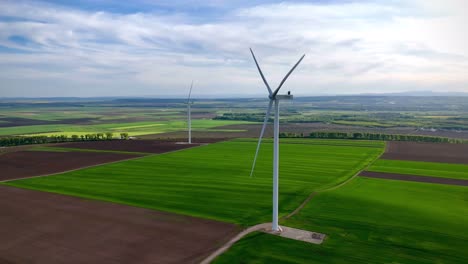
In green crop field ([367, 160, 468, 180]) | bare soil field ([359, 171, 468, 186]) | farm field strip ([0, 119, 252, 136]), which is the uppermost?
farm field strip ([0, 119, 252, 136])

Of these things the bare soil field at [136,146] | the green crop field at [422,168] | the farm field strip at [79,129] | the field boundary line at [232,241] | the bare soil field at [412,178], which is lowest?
the field boundary line at [232,241]

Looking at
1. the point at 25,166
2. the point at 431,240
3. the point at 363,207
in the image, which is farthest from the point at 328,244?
the point at 25,166

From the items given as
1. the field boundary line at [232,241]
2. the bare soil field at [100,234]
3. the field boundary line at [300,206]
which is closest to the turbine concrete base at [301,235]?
the field boundary line at [232,241]

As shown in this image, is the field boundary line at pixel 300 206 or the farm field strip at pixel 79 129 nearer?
the field boundary line at pixel 300 206

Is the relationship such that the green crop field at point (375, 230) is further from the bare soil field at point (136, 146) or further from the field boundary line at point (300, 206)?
the bare soil field at point (136, 146)

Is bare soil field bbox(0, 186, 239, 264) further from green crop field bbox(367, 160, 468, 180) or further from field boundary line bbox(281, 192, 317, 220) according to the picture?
green crop field bbox(367, 160, 468, 180)

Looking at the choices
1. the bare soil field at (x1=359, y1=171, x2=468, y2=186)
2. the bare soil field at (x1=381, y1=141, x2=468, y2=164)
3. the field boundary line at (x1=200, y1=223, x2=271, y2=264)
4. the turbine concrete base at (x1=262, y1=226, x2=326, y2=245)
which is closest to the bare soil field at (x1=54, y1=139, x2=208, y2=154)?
the bare soil field at (x1=359, y1=171, x2=468, y2=186)

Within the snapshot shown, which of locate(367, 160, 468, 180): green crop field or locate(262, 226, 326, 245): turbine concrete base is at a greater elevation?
locate(367, 160, 468, 180): green crop field
